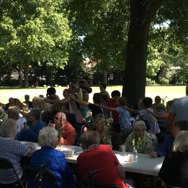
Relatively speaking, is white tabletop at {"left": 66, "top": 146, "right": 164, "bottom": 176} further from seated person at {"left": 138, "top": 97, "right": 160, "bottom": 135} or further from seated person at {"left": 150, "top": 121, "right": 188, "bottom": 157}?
seated person at {"left": 138, "top": 97, "right": 160, "bottom": 135}

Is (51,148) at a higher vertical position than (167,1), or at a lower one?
lower

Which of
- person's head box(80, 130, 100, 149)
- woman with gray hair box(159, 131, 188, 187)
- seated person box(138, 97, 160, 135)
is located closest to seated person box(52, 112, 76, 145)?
seated person box(138, 97, 160, 135)

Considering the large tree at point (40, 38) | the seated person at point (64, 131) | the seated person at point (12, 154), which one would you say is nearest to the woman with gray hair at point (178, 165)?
the seated person at point (12, 154)

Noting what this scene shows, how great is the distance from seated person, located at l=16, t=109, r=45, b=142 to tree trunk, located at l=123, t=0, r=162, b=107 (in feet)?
22.3

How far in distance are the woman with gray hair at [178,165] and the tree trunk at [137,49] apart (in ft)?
33.1

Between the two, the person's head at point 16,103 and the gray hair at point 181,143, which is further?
the person's head at point 16,103

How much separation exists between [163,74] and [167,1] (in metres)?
62.3

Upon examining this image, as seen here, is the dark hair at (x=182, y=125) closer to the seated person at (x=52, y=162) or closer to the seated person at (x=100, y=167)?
the seated person at (x=100, y=167)

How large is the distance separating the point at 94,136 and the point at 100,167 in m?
0.59

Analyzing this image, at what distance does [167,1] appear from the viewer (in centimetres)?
1605

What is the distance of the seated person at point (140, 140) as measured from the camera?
321 inches

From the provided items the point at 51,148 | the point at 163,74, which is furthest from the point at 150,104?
the point at 163,74

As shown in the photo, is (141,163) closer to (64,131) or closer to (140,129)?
(140,129)

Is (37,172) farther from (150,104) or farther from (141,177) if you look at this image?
(150,104)
